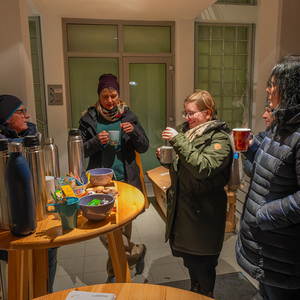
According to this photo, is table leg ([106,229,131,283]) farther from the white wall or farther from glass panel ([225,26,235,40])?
glass panel ([225,26,235,40])

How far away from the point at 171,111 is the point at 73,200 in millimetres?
3802

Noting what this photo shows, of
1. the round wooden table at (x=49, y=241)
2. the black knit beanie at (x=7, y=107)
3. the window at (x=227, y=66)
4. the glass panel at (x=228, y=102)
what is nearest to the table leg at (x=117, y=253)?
the round wooden table at (x=49, y=241)

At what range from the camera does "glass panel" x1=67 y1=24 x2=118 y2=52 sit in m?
4.21

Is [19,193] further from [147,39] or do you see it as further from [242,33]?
[242,33]

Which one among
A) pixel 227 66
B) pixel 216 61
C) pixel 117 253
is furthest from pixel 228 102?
pixel 117 253

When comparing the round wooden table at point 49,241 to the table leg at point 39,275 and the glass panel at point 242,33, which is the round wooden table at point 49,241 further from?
the glass panel at point 242,33

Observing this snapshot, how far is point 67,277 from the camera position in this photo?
7.18ft

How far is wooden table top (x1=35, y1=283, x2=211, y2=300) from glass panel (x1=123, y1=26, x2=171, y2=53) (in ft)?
13.5

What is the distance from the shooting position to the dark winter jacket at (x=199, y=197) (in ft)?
4.84

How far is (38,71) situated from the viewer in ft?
13.7

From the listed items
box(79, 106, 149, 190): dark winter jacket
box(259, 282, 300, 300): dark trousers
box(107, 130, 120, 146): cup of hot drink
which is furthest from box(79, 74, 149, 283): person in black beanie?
box(259, 282, 300, 300): dark trousers

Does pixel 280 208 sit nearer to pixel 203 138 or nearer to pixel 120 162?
pixel 203 138

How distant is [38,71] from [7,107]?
2554 millimetres

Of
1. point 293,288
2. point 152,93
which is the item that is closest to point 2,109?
point 293,288
